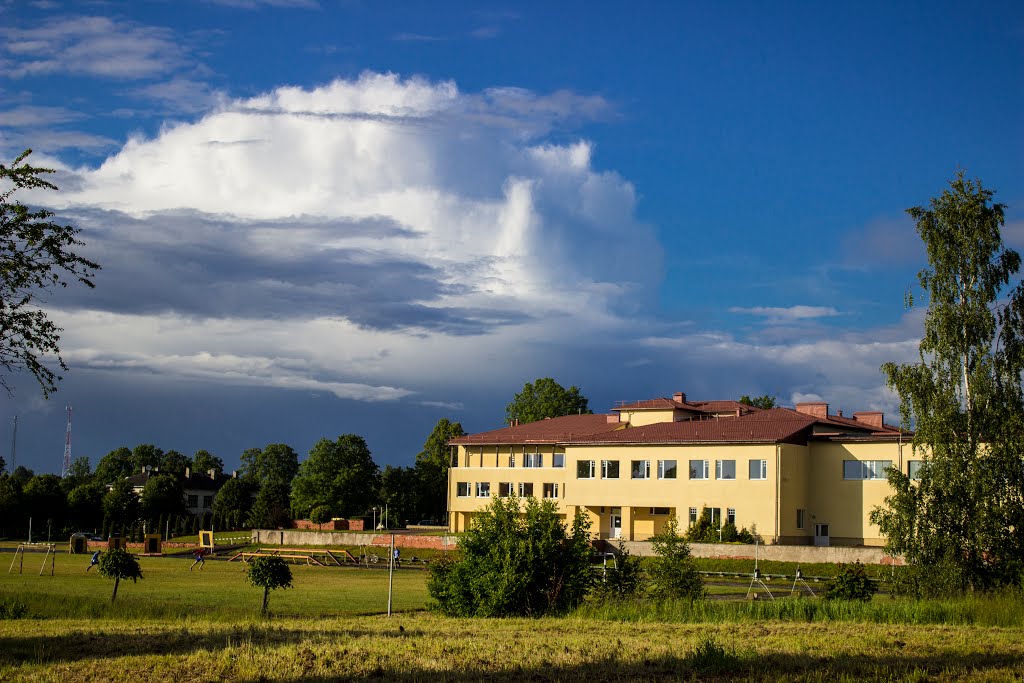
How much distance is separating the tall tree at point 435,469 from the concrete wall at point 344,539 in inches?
1093

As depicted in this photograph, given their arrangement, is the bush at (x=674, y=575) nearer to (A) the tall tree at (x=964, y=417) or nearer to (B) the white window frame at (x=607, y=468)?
(A) the tall tree at (x=964, y=417)

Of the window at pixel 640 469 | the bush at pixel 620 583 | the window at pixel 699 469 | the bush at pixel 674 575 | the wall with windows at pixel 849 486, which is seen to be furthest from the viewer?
the window at pixel 640 469

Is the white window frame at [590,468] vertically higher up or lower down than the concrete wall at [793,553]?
higher up

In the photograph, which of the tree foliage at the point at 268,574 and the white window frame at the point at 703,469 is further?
the white window frame at the point at 703,469

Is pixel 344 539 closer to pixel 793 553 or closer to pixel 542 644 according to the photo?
pixel 793 553

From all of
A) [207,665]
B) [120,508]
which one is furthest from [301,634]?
[120,508]

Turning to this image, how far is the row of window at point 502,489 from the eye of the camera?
80125 mm

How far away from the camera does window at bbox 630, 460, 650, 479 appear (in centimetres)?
6844

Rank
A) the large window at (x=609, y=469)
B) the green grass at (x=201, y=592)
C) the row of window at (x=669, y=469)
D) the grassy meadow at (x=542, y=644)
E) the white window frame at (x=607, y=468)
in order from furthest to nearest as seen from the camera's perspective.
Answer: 1. the large window at (x=609, y=469)
2. the white window frame at (x=607, y=468)
3. the row of window at (x=669, y=469)
4. the green grass at (x=201, y=592)
5. the grassy meadow at (x=542, y=644)

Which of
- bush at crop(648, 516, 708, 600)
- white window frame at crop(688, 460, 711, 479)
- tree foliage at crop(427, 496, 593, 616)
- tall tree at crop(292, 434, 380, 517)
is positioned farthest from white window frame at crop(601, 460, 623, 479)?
tree foliage at crop(427, 496, 593, 616)

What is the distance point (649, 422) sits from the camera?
77.6 m

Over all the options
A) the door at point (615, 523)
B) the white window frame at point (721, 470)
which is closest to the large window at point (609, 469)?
the door at point (615, 523)

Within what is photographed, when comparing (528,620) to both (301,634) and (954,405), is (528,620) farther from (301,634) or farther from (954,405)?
(954,405)

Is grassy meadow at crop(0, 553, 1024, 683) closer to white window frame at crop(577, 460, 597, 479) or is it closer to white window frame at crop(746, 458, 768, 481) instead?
white window frame at crop(746, 458, 768, 481)
